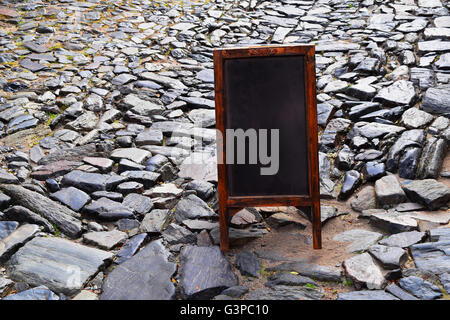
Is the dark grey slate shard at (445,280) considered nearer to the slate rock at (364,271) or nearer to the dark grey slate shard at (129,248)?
the slate rock at (364,271)

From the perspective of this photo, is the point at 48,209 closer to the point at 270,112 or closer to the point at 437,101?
the point at 270,112

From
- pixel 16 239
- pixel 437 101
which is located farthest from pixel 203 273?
pixel 437 101

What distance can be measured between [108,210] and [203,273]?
1.15 metres

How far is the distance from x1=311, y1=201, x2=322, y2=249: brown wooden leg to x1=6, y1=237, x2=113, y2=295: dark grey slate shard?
4.35 ft

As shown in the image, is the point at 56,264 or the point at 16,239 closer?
the point at 56,264

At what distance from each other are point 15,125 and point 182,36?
3823 millimetres

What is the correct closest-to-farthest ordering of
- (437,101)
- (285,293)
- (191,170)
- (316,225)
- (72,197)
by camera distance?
(285,293), (316,225), (72,197), (191,170), (437,101)

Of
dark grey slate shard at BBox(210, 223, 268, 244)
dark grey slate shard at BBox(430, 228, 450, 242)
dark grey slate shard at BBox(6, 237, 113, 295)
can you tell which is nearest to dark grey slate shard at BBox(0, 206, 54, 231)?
dark grey slate shard at BBox(6, 237, 113, 295)

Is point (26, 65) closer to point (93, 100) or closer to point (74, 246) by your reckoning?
point (93, 100)

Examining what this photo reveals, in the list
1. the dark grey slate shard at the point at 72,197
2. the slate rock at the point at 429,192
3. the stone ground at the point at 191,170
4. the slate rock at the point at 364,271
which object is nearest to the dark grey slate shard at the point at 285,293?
the stone ground at the point at 191,170

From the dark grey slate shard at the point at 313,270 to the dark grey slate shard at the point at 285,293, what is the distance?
0.15m

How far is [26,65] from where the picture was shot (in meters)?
6.23

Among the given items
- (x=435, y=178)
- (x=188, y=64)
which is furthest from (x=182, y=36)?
(x=435, y=178)

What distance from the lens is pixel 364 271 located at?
2.58m
